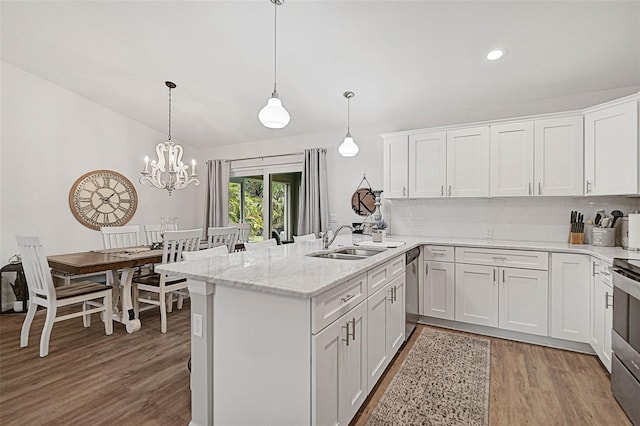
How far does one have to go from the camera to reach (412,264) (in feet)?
10.6

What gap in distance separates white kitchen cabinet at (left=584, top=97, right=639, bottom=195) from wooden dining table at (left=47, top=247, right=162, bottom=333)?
4385mm

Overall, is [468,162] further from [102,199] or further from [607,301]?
[102,199]

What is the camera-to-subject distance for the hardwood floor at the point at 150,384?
1933mm

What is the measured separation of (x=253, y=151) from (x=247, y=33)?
290 centimetres

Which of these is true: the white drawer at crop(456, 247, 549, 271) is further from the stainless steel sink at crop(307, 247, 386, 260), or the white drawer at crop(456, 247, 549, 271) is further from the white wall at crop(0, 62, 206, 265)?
the white wall at crop(0, 62, 206, 265)

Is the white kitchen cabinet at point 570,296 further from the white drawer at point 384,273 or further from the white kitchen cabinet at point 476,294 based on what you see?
the white drawer at point 384,273

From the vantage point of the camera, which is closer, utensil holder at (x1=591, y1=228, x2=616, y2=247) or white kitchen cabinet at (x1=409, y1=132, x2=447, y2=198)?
utensil holder at (x1=591, y1=228, x2=616, y2=247)

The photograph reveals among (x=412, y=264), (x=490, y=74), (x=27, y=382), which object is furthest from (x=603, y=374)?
(x=27, y=382)

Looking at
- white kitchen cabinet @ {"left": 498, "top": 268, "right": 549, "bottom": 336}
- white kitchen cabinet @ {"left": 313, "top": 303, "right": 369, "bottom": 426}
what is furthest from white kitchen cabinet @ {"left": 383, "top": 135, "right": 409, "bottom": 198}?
white kitchen cabinet @ {"left": 313, "top": 303, "right": 369, "bottom": 426}

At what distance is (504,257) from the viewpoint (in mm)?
3043

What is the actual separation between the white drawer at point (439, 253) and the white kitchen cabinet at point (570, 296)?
2.85ft

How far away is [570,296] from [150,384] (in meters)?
3.56

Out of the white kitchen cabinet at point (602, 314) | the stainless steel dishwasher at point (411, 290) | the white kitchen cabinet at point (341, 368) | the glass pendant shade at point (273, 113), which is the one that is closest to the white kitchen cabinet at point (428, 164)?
the stainless steel dishwasher at point (411, 290)

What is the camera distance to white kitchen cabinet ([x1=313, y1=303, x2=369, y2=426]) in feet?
4.72
